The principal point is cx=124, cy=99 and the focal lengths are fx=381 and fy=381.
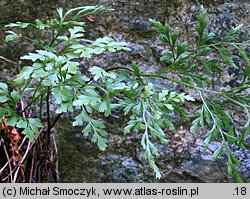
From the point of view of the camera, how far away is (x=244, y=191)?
43.2 inches

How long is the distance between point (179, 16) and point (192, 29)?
0.21 feet

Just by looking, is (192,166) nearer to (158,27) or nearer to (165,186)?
(165,186)

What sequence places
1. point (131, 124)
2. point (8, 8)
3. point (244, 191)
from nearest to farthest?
1. point (131, 124)
2. point (244, 191)
3. point (8, 8)

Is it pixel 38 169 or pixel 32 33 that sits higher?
pixel 32 33

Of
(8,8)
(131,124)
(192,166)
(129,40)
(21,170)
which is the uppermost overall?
(8,8)

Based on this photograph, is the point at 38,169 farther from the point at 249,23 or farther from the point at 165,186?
the point at 249,23

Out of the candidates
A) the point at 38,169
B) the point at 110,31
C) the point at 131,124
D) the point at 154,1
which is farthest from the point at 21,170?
the point at 154,1

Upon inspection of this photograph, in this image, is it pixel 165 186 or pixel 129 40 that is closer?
pixel 165 186

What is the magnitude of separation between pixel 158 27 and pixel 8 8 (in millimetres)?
623

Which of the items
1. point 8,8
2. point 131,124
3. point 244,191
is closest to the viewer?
point 131,124

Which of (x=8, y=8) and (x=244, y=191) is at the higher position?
(x=8, y=8)

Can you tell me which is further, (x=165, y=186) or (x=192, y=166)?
Answer: (x=192, y=166)

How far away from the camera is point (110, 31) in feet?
4.40

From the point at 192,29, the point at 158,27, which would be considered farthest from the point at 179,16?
the point at 158,27
